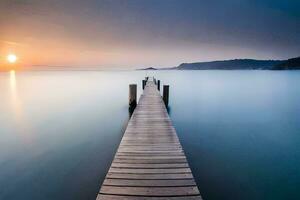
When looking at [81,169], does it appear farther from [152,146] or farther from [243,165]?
[243,165]

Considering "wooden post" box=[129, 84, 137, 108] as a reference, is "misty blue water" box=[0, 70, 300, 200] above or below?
below

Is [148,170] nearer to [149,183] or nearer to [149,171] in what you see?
[149,171]

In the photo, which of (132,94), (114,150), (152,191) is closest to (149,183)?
(152,191)

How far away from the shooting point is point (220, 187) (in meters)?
7.00

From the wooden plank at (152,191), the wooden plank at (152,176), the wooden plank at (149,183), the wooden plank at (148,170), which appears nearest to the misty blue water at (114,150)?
the wooden plank at (148,170)

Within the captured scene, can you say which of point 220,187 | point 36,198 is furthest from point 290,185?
point 36,198

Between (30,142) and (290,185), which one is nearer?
(290,185)

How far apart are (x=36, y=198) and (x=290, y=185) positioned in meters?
7.92

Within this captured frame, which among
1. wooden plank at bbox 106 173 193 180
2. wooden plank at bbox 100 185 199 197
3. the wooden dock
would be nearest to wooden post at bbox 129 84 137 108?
the wooden dock

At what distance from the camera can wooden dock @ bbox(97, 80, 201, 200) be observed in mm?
3797

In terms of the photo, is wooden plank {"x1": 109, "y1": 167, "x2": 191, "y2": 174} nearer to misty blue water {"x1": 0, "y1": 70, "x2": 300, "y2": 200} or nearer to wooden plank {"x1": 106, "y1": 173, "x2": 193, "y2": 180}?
wooden plank {"x1": 106, "y1": 173, "x2": 193, "y2": 180}

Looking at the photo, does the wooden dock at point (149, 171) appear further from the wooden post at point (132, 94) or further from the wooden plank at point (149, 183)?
the wooden post at point (132, 94)

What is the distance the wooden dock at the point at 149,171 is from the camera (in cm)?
380

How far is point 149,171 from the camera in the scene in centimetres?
464
